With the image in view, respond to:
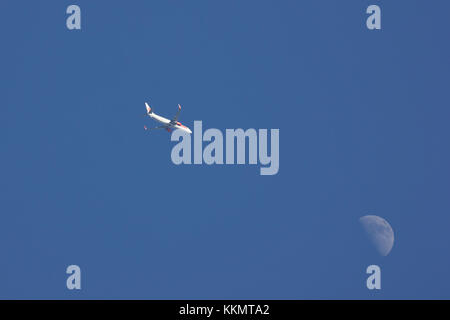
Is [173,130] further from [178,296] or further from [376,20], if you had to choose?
[178,296]

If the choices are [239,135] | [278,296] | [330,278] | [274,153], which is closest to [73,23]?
[239,135]

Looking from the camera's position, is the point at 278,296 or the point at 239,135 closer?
the point at 239,135

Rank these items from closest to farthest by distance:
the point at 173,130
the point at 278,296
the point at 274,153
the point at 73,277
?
the point at 73,277, the point at 173,130, the point at 274,153, the point at 278,296

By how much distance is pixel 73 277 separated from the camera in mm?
121812

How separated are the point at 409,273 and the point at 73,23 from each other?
117711mm

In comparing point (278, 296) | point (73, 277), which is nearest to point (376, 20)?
point (73, 277)

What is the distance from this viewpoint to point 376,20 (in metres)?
129

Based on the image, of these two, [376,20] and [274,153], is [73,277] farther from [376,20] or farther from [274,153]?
[376,20]

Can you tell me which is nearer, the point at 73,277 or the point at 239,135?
the point at 73,277

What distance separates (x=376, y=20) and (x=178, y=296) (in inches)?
3936

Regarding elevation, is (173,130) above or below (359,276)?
above

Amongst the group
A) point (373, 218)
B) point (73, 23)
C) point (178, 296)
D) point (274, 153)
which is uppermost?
point (73, 23)
